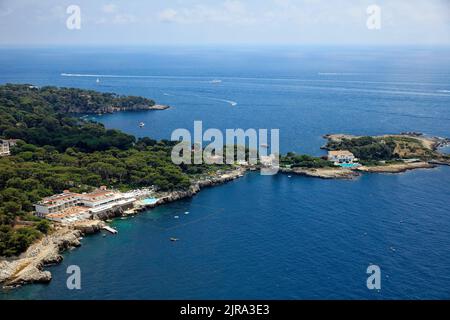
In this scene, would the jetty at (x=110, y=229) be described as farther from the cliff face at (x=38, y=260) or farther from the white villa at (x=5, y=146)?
the white villa at (x=5, y=146)

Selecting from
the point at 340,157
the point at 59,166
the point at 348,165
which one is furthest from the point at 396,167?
the point at 59,166

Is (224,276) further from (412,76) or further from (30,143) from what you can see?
(412,76)

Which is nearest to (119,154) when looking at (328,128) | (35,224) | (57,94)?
(35,224)

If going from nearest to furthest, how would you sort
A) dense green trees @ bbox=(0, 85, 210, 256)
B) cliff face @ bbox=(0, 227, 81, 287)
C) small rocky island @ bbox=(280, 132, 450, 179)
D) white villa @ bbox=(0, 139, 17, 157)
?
cliff face @ bbox=(0, 227, 81, 287) → dense green trees @ bbox=(0, 85, 210, 256) → white villa @ bbox=(0, 139, 17, 157) → small rocky island @ bbox=(280, 132, 450, 179)

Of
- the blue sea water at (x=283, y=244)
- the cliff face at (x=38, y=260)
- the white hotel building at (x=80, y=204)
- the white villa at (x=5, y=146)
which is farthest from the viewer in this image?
the white villa at (x=5, y=146)

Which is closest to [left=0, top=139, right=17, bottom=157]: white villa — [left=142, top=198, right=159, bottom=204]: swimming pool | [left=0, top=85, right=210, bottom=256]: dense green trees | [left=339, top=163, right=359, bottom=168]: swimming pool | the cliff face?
[left=0, top=85, right=210, bottom=256]: dense green trees

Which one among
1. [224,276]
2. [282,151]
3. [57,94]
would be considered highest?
[57,94]

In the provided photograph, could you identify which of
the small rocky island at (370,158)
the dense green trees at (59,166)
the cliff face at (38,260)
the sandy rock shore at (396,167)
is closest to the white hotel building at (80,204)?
the dense green trees at (59,166)

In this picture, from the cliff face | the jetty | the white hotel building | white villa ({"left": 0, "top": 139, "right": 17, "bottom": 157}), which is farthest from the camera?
white villa ({"left": 0, "top": 139, "right": 17, "bottom": 157})

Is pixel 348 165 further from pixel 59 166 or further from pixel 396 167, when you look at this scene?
pixel 59 166

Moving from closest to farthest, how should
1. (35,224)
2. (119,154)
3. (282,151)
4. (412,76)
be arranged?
(35,224) < (119,154) < (282,151) < (412,76)

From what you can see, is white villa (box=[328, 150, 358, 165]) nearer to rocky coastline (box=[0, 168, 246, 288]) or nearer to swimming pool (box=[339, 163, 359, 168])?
swimming pool (box=[339, 163, 359, 168])
